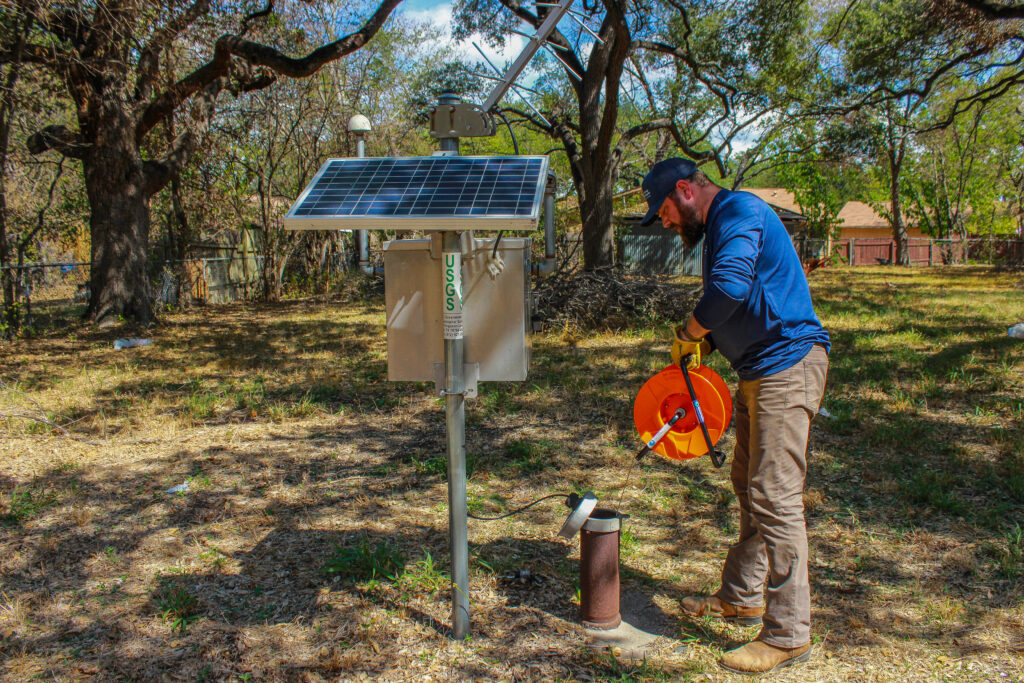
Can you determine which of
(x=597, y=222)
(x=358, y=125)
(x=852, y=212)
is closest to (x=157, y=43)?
(x=597, y=222)

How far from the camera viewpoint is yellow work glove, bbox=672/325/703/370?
2914 mm

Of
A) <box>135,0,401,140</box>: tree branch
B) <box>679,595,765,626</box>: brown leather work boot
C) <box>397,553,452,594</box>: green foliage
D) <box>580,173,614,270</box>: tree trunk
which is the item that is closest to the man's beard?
<box>679,595,765,626</box>: brown leather work boot

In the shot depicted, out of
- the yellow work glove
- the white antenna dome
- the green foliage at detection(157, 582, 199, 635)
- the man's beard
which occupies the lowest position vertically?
the green foliage at detection(157, 582, 199, 635)

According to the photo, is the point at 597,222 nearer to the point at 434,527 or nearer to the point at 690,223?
the point at 434,527

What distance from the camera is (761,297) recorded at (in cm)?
→ 275

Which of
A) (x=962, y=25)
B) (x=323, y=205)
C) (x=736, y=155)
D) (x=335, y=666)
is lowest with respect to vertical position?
(x=335, y=666)

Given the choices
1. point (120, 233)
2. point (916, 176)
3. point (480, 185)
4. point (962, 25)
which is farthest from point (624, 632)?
point (916, 176)

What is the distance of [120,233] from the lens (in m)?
13.2

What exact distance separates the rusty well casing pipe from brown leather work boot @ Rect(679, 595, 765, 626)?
344mm

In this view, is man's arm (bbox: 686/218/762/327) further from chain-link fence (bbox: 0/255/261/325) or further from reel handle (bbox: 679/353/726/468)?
chain-link fence (bbox: 0/255/261/325)

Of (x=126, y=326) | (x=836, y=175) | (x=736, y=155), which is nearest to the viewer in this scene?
(x=126, y=326)

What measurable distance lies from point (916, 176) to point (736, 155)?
11.1m

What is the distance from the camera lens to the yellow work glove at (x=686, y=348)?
9.56 feet

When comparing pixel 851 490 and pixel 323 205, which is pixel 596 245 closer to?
pixel 851 490
